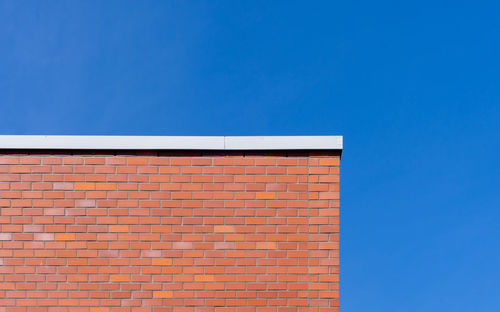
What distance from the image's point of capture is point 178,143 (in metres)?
5.83

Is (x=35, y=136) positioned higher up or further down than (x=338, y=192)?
higher up

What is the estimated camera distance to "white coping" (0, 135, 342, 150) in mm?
5828

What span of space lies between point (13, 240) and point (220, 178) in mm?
2207

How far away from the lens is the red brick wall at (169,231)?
18.6ft

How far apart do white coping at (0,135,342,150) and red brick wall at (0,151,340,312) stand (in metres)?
0.08

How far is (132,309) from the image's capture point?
5668mm

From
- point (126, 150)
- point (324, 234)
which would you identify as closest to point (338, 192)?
point (324, 234)

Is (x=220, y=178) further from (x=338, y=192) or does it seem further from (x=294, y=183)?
(x=338, y=192)

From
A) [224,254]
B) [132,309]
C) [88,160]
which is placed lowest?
[132,309]

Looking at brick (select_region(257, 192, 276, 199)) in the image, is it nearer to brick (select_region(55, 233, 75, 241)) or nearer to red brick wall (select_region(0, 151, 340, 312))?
red brick wall (select_region(0, 151, 340, 312))

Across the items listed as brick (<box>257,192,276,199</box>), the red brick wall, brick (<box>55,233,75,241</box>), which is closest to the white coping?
the red brick wall

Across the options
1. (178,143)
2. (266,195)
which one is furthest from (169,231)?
(266,195)

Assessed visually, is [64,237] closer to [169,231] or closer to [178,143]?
[169,231]

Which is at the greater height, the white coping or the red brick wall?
the white coping
